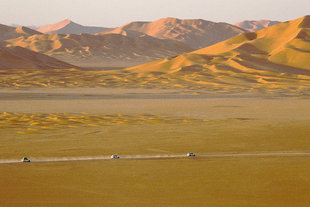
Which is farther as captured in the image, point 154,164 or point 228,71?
point 228,71

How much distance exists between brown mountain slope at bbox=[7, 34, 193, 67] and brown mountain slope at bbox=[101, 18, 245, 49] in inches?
1286

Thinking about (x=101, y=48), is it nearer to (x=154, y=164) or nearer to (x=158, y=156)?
(x=158, y=156)

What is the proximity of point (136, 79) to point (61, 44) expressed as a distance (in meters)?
68.6

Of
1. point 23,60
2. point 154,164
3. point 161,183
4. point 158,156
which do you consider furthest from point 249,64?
point 161,183

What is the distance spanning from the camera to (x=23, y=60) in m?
Answer: 54.1

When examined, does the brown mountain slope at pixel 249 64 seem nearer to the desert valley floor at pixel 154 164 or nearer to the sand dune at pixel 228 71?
the sand dune at pixel 228 71

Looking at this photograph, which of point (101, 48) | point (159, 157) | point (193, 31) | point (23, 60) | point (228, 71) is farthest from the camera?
point (193, 31)

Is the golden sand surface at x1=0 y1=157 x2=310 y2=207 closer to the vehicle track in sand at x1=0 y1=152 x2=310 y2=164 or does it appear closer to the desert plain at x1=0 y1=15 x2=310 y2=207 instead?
the desert plain at x1=0 y1=15 x2=310 y2=207

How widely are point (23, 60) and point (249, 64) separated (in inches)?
1124

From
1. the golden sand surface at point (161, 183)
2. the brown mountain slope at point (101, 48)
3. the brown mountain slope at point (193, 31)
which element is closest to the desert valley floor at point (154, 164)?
the golden sand surface at point (161, 183)

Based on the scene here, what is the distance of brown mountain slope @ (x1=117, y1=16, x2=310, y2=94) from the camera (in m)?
30.8

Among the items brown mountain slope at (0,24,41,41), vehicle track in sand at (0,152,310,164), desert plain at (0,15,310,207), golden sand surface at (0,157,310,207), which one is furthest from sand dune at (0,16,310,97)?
brown mountain slope at (0,24,41,41)

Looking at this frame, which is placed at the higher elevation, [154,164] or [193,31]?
[193,31]

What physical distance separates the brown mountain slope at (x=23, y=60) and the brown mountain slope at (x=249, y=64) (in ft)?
51.9
